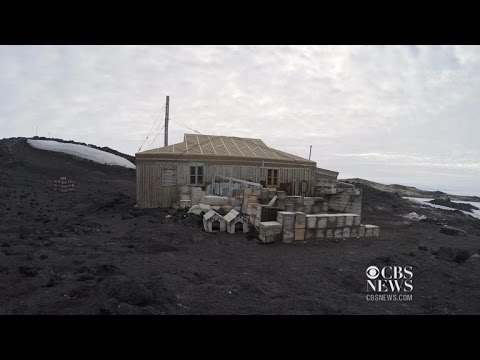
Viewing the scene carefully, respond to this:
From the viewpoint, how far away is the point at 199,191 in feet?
55.4

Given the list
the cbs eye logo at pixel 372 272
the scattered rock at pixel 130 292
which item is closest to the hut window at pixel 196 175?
the cbs eye logo at pixel 372 272

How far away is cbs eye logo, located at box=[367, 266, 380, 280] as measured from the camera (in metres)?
8.41

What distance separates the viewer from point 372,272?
28.6 ft

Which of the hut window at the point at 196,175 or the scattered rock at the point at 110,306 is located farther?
the hut window at the point at 196,175

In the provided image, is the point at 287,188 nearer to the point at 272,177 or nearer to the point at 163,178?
the point at 272,177

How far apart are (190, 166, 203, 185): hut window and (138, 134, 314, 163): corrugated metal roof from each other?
3.14 feet

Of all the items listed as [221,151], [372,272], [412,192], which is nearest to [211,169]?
[221,151]

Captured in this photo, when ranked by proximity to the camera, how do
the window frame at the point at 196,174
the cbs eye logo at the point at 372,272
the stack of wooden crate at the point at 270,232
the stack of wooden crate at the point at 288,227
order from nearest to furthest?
the cbs eye logo at the point at 372,272 → the stack of wooden crate at the point at 270,232 → the stack of wooden crate at the point at 288,227 → the window frame at the point at 196,174

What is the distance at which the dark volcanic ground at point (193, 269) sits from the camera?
235 inches

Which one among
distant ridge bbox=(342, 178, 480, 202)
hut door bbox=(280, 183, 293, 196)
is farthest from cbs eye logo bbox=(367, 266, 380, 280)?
distant ridge bbox=(342, 178, 480, 202)

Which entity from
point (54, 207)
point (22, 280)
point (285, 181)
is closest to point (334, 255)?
point (22, 280)

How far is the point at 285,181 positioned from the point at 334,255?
1068 centimetres

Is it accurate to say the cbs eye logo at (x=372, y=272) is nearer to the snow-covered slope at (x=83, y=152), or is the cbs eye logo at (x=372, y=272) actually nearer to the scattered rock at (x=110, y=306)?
the scattered rock at (x=110, y=306)

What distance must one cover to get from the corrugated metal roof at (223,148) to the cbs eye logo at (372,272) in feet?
39.5
